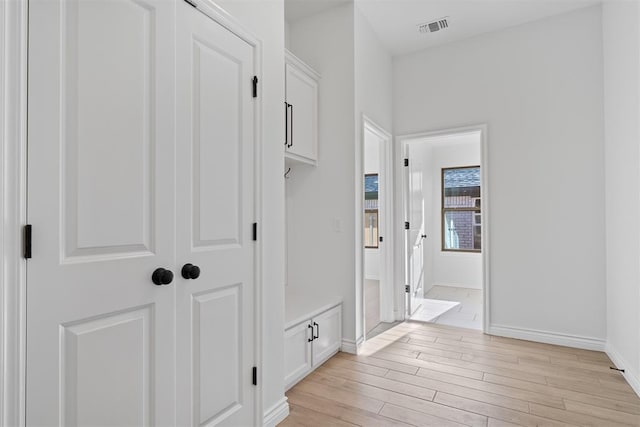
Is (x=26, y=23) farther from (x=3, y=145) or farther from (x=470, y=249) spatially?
(x=470, y=249)

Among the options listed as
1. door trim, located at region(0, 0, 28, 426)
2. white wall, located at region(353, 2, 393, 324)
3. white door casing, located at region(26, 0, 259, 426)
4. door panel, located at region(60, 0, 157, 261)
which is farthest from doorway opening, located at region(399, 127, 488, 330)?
door trim, located at region(0, 0, 28, 426)

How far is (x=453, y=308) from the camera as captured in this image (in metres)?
4.44

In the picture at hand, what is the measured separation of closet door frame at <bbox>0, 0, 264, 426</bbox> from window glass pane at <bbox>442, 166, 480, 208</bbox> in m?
5.99

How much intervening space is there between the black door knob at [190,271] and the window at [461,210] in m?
5.40

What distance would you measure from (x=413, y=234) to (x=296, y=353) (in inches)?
91.4

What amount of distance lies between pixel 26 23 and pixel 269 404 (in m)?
1.88

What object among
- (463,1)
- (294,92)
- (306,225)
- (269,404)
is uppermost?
(463,1)

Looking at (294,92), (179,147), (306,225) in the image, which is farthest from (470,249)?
(179,147)

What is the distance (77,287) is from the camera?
1089 millimetres

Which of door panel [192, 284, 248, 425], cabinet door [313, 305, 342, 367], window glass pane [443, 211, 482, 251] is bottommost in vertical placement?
cabinet door [313, 305, 342, 367]

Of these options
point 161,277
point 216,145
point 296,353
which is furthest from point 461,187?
point 161,277

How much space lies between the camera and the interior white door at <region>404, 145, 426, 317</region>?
13.1 ft

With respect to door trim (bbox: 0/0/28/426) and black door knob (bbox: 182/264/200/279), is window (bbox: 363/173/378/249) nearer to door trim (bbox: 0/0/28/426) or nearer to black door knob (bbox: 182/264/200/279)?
black door knob (bbox: 182/264/200/279)

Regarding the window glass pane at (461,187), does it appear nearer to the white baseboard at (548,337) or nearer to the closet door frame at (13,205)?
the white baseboard at (548,337)
